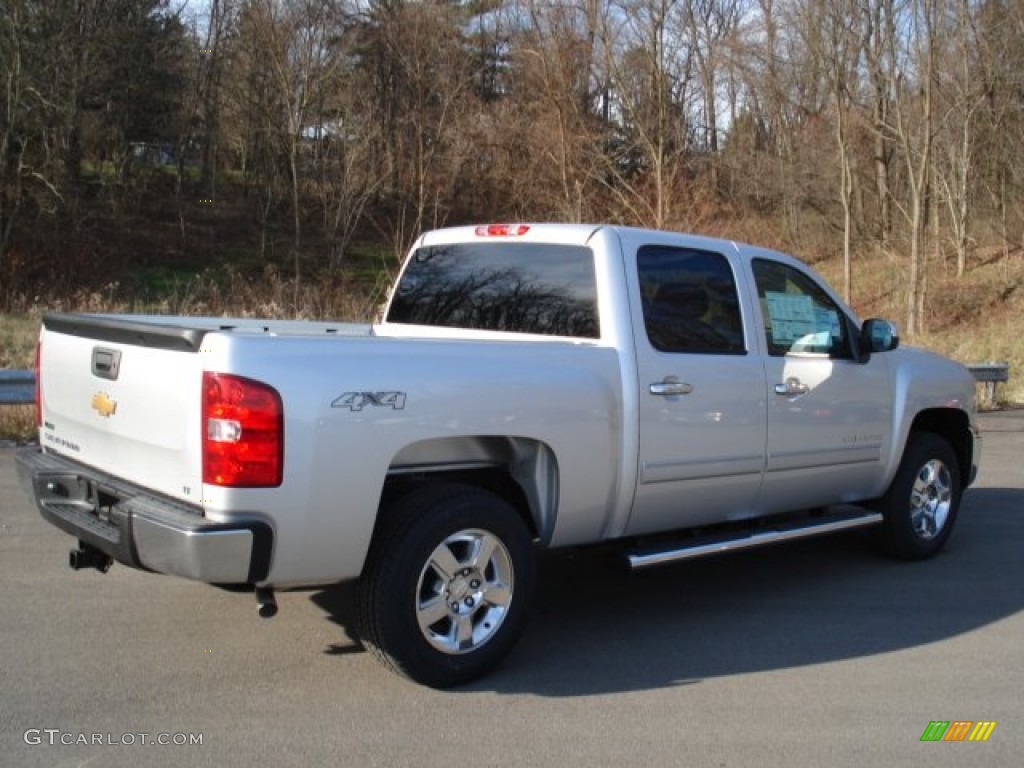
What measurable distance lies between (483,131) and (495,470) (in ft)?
97.5

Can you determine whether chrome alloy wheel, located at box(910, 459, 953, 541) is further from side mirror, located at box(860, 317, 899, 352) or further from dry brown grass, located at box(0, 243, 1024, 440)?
dry brown grass, located at box(0, 243, 1024, 440)

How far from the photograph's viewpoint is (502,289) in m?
5.33

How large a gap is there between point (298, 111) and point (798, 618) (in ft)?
106

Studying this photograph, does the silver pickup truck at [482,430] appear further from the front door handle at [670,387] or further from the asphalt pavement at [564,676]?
the asphalt pavement at [564,676]

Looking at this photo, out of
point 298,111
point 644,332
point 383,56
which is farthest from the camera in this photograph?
point 383,56

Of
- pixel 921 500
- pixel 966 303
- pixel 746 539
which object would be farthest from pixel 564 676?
pixel 966 303

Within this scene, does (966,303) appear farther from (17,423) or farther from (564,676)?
(564,676)

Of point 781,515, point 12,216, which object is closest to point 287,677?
point 781,515

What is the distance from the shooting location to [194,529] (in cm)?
358

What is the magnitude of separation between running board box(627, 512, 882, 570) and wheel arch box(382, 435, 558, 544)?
543 mm

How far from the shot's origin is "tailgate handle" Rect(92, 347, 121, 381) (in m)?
4.10

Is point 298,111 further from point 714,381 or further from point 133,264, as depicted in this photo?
point 714,381

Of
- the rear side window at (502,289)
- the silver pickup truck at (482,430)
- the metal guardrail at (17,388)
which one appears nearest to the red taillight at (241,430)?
the silver pickup truck at (482,430)

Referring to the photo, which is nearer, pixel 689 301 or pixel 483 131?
pixel 689 301
